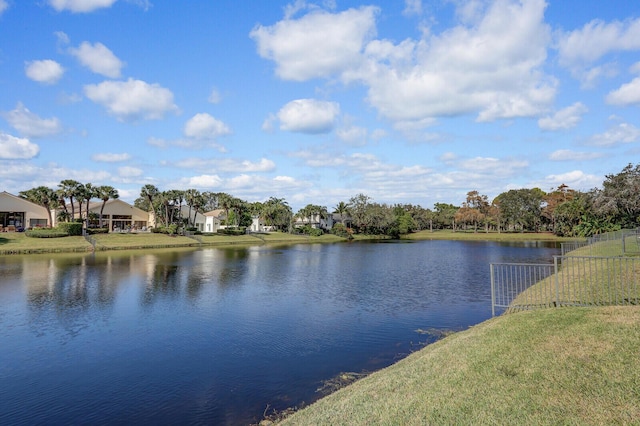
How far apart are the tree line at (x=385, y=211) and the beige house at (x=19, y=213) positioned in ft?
6.59

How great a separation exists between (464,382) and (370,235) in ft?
365

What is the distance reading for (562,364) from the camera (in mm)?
7535

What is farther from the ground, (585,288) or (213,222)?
(213,222)

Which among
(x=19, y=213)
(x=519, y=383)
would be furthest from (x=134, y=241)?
(x=519, y=383)

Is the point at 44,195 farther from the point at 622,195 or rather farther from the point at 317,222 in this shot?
the point at 622,195

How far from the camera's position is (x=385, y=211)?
11875 centimetres

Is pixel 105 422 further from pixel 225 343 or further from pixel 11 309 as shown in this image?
pixel 11 309

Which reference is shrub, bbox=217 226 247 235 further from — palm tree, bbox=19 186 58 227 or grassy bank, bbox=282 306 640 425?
grassy bank, bbox=282 306 640 425

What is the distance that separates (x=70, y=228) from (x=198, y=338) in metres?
61.7

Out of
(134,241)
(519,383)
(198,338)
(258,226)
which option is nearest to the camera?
(519,383)

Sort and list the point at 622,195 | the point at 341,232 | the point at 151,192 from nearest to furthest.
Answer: the point at 622,195 → the point at 151,192 → the point at 341,232

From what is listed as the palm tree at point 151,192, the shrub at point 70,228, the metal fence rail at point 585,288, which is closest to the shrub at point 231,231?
the palm tree at point 151,192

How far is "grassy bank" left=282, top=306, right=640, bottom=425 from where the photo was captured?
20.3ft

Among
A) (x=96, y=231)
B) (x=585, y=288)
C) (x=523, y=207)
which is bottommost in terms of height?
(x=585, y=288)
